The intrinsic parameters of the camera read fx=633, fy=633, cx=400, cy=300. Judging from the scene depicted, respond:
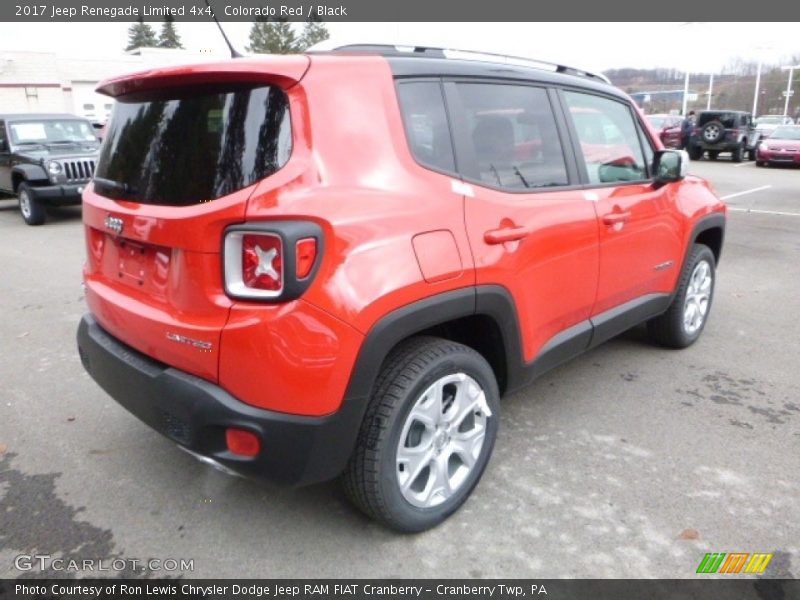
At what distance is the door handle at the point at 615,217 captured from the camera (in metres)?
3.24

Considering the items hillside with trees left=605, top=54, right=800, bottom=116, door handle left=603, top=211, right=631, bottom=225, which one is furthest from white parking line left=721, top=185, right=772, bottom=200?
hillside with trees left=605, top=54, right=800, bottom=116

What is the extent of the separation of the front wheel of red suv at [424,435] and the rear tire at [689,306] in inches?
83.0

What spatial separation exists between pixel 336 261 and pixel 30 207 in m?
9.99

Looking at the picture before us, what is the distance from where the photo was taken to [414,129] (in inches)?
93.0

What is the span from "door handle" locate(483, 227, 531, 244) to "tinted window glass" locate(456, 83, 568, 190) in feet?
0.64

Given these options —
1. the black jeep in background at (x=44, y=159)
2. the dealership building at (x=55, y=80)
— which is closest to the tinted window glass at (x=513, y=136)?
the black jeep in background at (x=44, y=159)

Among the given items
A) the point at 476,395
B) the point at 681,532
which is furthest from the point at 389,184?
the point at 681,532

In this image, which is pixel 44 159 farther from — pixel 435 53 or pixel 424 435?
pixel 424 435

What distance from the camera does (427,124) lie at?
242 cm

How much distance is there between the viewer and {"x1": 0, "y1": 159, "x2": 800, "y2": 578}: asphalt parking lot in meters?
2.41

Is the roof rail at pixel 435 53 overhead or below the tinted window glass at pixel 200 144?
overhead

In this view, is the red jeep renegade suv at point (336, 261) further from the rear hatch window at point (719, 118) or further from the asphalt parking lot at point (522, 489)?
the rear hatch window at point (719, 118)

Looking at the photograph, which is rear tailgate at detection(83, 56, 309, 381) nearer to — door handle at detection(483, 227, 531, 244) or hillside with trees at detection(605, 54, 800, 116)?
door handle at detection(483, 227, 531, 244)

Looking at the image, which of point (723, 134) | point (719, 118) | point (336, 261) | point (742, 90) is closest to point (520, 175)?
point (336, 261)
